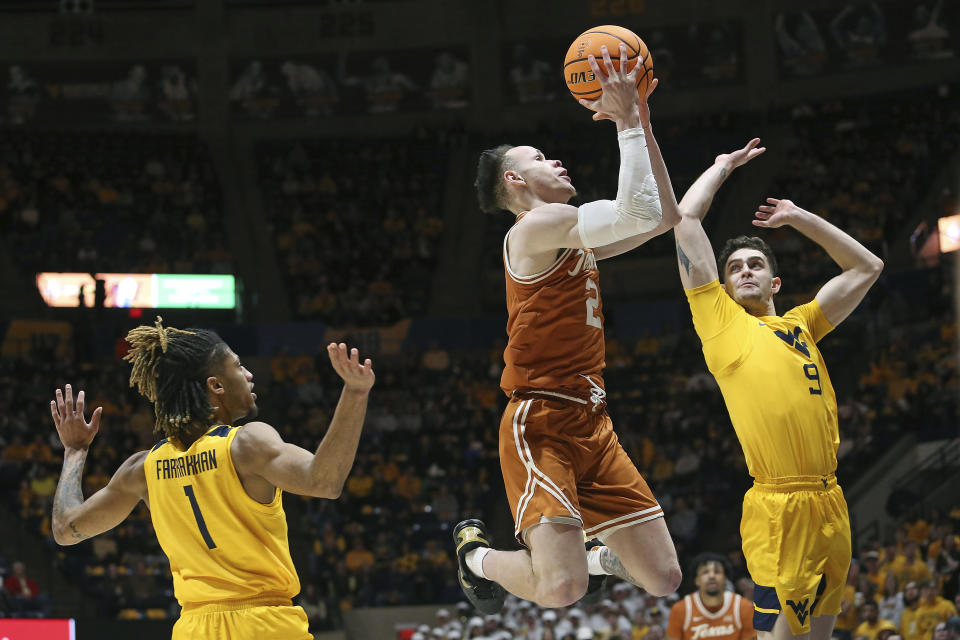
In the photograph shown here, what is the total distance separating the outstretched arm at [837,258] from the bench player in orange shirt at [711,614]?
3.32 m

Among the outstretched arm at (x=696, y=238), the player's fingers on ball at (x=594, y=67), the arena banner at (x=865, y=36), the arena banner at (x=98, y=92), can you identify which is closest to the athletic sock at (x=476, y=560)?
the outstretched arm at (x=696, y=238)

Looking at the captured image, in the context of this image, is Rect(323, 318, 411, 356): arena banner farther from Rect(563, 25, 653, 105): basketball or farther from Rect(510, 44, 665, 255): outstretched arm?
Rect(510, 44, 665, 255): outstretched arm

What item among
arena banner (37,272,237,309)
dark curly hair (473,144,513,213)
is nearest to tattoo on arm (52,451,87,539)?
dark curly hair (473,144,513,213)

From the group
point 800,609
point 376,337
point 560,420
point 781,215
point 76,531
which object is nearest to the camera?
point 76,531

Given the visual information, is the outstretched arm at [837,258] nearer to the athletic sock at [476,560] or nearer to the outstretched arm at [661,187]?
the outstretched arm at [661,187]

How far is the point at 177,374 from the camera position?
15.3 ft

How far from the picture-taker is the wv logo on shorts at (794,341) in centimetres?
625

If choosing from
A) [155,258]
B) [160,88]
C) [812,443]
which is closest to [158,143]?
[160,88]

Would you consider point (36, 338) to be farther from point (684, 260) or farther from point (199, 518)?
point (199, 518)

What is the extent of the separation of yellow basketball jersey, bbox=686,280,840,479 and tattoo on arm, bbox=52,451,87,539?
3199mm

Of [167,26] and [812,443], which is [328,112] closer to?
[167,26]

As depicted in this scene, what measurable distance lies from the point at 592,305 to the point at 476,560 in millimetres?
1474

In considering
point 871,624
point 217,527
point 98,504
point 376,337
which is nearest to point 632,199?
point 217,527

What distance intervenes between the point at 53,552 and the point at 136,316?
5.91 metres
